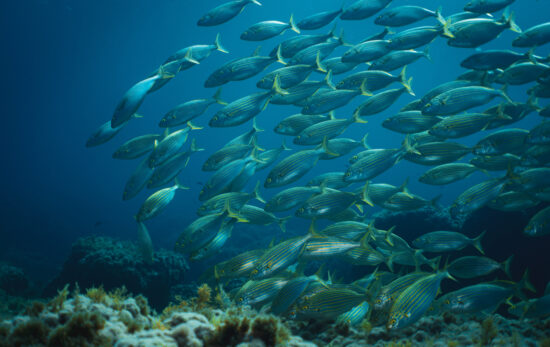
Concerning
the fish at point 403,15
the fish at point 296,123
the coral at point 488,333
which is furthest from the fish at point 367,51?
the coral at point 488,333

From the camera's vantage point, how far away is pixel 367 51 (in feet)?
17.3

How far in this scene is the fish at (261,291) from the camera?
3291 millimetres

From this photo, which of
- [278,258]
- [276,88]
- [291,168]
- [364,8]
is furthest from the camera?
[364,8]

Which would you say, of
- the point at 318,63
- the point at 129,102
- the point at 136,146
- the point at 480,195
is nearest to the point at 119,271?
the point at 136,146

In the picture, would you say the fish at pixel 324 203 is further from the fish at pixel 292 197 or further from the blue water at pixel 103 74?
the blue water at pixel 103 74

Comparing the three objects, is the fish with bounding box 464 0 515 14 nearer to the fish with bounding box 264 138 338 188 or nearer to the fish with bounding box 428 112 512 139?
the fish with bounding box 428 112 512 139

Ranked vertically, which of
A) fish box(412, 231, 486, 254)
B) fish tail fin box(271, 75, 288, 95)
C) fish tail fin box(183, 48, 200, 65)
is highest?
fish tail fin box(183, 48, 200, 65)

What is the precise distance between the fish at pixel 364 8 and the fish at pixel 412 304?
196 inches

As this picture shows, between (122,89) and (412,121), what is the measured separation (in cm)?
6727

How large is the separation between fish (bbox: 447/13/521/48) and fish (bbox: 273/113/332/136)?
2574mm

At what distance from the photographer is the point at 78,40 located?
37.3 metres

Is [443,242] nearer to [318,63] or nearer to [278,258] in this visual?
[278,258]

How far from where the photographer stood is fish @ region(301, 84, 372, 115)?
5340 millimetres

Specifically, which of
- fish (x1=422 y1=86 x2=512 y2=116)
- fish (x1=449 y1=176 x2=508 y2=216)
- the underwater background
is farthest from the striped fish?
the underwater background
